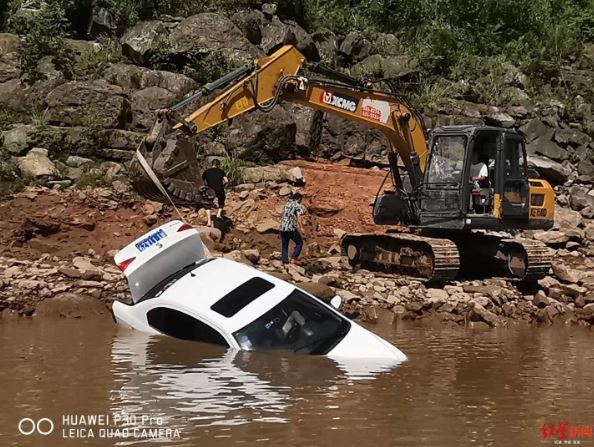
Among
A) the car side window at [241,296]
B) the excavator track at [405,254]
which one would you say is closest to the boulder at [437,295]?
the excavator track at [405,254]

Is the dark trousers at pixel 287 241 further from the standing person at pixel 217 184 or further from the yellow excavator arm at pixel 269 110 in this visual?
the yellow excavator arm at pixel 269 110

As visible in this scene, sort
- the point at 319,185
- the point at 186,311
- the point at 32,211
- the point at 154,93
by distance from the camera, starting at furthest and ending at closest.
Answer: the point at 154,93
the point at 319,185
the point at 32,211
the point at 186,311

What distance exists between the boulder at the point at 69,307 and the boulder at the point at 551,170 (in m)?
14.1

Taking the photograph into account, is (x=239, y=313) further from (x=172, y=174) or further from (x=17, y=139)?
(x=17, y=139)

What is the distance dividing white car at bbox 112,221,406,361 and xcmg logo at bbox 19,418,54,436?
253 cm

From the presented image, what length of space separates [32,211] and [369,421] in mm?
12686

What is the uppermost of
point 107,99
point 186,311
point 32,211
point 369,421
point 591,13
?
point 591,13

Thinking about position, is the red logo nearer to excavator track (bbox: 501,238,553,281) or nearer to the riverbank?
the riverbank

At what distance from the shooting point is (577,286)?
17.2 meters

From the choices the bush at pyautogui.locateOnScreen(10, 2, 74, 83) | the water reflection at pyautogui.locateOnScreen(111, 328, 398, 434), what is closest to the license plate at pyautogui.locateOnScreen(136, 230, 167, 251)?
the water reflection at pyautogui.locateOnScreen(111, 328, 398, 434)

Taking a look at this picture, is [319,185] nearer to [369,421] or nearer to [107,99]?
[107,99]

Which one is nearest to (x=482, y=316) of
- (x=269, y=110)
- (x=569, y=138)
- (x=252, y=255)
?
(x=252, y=255)

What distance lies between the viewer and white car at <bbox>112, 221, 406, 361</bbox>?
10.1 meters

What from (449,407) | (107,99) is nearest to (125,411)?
(449,407)
